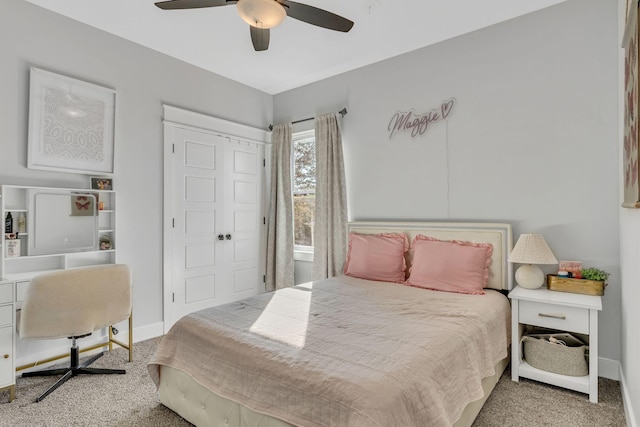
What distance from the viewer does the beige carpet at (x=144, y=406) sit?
1.99 metres

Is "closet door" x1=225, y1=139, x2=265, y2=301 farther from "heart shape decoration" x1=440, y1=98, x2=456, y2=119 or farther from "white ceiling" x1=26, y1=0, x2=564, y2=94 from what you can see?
"heart shape decoration" x1=440, y1=98, x2=456, y2=119

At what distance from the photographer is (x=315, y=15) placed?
6.84 feet

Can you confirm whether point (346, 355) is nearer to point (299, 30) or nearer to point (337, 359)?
point (337, 359)

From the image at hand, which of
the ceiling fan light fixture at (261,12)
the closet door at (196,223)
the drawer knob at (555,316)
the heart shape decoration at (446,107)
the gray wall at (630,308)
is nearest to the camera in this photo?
the gray wall at (630,308)

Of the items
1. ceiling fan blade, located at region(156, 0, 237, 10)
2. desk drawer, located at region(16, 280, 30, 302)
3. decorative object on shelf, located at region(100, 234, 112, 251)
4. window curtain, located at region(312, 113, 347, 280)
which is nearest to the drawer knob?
window curtain, located at region(312, 113, 347, 280)

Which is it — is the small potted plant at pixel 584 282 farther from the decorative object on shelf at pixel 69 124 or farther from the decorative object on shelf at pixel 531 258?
the decorative object on shelf at pixel 69 124

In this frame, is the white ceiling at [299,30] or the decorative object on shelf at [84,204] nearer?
the white ceiling at [299,30]

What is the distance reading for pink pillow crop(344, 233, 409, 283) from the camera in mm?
→ 3197

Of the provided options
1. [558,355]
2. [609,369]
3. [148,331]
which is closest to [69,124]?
[148,331]

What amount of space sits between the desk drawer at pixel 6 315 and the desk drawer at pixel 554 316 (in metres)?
3.41

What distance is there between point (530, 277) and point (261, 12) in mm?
2561

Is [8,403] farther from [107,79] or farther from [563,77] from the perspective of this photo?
[563,77]

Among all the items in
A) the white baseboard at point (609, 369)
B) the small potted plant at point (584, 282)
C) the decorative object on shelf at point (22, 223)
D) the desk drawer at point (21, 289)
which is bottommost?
the white baseboard at point (609, 369)

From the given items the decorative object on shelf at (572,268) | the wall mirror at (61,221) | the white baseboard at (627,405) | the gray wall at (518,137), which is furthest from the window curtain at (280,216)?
the white baseboard at (627,405)
